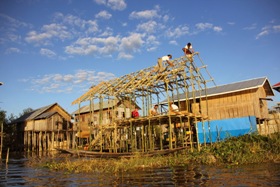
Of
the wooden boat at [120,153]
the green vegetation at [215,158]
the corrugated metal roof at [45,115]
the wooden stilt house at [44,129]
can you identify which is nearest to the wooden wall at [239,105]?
the wooden boat at [120,153]

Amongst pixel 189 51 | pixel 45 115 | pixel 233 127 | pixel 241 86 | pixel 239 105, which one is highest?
pixel 189 51

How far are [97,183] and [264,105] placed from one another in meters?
23.4

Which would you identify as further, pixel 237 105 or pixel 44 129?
pixel 44 129

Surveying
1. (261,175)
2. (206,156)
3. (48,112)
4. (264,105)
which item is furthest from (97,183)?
(48,112)

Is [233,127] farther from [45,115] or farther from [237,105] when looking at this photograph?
[45,115]

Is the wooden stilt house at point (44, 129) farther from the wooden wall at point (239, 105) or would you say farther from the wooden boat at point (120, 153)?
the wooden wall at point (239, 105)

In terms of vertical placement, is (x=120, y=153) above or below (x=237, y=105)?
below

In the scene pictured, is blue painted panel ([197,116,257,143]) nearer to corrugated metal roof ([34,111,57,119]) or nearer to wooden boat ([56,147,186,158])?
wooden boat ([56,147,186,158])

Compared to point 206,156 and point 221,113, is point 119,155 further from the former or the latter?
point 221,113

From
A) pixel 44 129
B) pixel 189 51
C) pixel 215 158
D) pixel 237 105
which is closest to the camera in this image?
pixel 215 158

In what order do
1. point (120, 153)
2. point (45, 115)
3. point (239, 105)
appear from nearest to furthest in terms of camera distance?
point (120, 153), point (239, 105), point (45, 115)

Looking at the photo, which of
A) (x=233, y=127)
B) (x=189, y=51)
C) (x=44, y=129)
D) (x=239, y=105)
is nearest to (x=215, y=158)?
(x=189, y=51)

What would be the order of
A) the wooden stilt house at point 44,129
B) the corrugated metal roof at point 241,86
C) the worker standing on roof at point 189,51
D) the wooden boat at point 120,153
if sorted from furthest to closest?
the wooden stilt house at point 44,129
the corrugated metal roof at point 241,86
the worker standing on roof at point 189,51
the wooden boat at point 120,153

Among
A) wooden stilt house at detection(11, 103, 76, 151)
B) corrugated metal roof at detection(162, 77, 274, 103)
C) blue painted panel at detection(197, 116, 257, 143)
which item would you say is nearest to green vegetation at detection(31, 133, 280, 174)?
blue painted panel at detection(197, 116, 257, 143)
